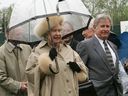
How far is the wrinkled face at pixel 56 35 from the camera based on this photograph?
18.0ft

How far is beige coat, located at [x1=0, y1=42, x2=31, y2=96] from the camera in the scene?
6598 millimetres

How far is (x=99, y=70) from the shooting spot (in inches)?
261

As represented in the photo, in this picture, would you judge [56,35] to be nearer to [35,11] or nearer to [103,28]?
[35,11]

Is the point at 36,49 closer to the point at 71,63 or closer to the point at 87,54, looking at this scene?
the point at 71,63

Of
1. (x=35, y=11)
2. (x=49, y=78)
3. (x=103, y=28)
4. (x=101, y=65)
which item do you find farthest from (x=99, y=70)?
(x=35, y=11)

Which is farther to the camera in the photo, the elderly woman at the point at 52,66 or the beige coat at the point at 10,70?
the beige coat at the point at 10,70

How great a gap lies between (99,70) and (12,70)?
116 cm

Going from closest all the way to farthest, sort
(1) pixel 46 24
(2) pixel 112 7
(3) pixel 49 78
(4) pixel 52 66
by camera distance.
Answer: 1. (4) pixel 52 66
2. (3) pixel 49 78
3. (1) pixel 46 24
4. (2) pixel 112 7

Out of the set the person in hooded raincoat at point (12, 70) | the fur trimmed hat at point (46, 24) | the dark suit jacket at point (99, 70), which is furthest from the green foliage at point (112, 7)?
the fur trimmed hat at point (46, 24)

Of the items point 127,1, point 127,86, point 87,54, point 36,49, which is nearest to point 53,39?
point 36,49

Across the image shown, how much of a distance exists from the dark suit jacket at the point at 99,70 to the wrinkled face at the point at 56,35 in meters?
1.20

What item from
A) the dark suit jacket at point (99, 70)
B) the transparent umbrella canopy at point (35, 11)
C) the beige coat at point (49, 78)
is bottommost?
the dark suit jacket at point (99, 70)

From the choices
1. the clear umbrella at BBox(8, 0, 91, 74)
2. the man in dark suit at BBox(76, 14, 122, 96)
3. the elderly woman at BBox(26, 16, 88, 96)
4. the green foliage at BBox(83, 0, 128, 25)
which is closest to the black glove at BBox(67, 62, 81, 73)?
the elderly woman at BBox(26, 16, 88, 96)

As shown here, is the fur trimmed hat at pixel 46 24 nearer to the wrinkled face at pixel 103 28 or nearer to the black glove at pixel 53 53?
the black glove at pixel 53 53
